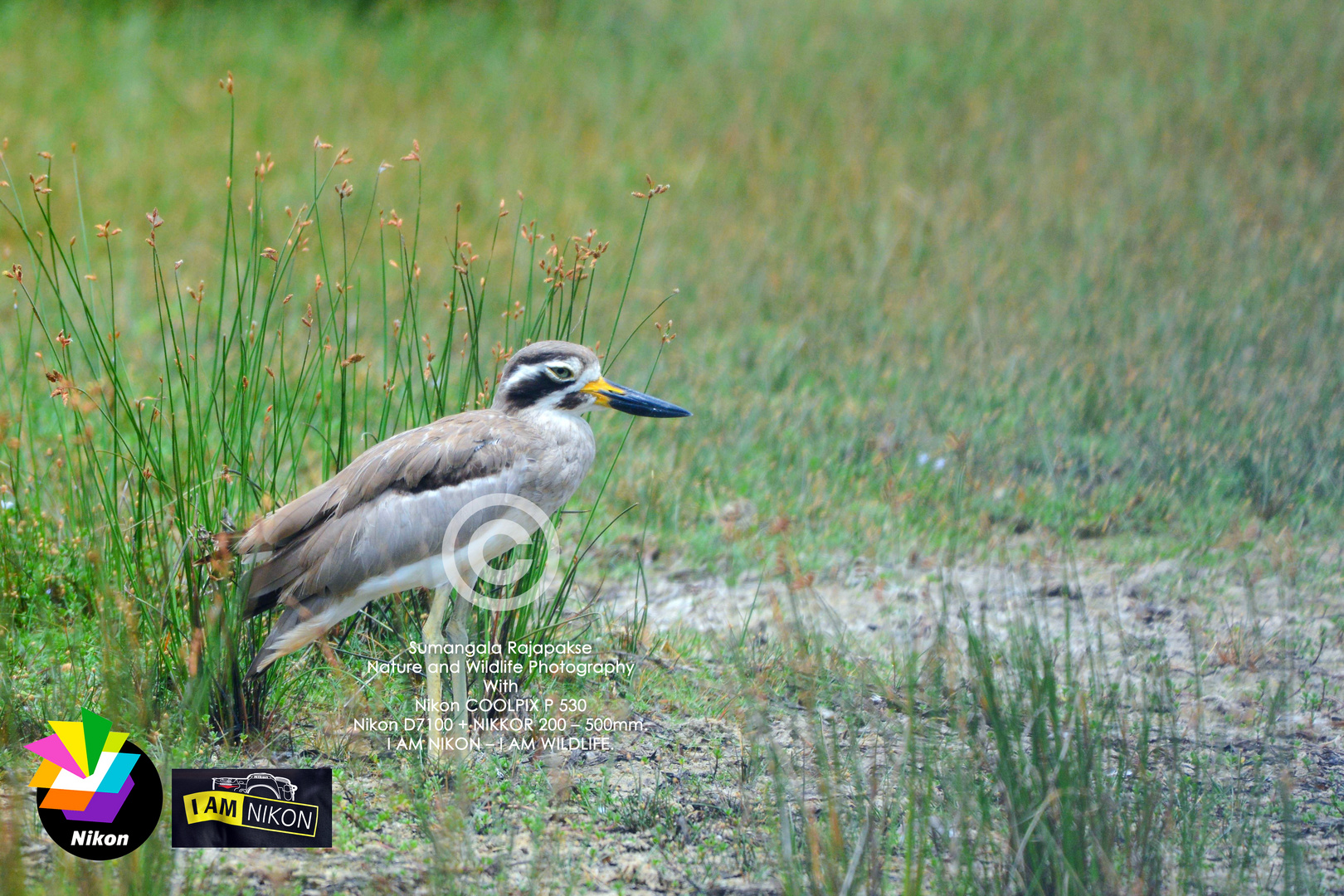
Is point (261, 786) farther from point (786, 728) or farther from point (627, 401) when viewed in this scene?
point (786, 728)

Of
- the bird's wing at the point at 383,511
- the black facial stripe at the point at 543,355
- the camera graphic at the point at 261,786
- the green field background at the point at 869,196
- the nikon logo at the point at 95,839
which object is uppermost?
the green field background at the point at 869,196

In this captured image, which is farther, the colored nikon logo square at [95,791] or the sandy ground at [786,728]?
the sandy ground at [786,728]

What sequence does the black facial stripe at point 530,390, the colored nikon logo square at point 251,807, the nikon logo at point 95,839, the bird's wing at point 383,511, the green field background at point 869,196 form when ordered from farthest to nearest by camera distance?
the green field background at point 869,196, the black facial stripe at point 530,390, the bird's wing at point 383,511, the colored nikon logo square at point 251,807, the nikon logo at point 95,839

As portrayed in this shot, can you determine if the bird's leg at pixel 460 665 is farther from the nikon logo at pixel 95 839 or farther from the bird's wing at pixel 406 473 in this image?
the nikon logo at pixel 95 839

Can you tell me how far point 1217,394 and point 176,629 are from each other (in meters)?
5.57

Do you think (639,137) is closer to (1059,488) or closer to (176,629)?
(1059,488)

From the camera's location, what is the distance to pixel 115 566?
357cm

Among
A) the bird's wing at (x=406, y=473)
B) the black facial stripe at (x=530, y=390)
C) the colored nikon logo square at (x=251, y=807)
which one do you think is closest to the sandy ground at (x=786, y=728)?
the colored nikon logo square at (x=251, y=807)

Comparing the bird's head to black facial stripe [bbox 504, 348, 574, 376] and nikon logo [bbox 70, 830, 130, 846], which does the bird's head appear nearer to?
black facial stripe [bbox 504, 348, 574, 376]

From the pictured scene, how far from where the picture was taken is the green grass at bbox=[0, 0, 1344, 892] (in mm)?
3518

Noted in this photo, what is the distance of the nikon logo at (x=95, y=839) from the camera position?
283 centimetres

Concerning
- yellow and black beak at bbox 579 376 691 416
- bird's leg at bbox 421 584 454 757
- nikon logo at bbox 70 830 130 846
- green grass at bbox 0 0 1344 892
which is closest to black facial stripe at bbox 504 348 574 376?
yellow and black beak at bbox 579 376 691 416

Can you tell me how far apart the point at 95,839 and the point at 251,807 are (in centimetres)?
37

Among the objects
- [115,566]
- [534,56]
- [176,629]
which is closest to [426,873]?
[176,629]
